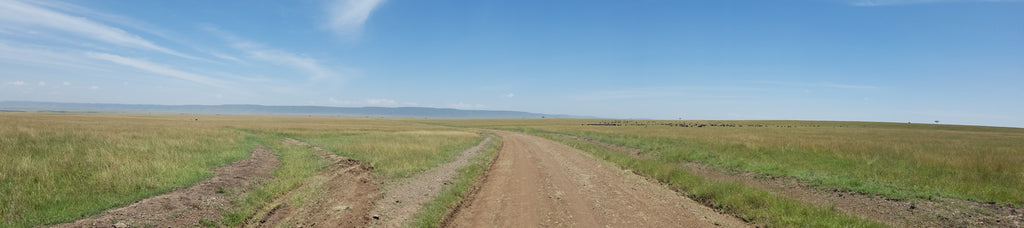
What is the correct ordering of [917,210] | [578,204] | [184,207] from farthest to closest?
[917,210], [578,204], [184,207]

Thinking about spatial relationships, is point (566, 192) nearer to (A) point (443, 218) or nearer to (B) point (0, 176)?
(A) point (443, 218)

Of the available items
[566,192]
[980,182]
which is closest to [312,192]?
[566,192]

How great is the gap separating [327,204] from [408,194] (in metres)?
1.94

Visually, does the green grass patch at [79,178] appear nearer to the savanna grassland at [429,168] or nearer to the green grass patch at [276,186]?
the savanna grassland at [429,168]

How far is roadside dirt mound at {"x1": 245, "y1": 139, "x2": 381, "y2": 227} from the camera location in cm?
816

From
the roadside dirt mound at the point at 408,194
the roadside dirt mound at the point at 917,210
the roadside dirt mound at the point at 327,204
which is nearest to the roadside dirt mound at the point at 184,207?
the roadside dirt mound at the point at 327,204

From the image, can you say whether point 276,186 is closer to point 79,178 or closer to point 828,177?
point 79,178

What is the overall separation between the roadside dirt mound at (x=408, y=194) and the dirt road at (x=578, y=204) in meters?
1.09

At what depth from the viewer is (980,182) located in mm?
13203

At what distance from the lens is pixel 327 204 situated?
976 cm

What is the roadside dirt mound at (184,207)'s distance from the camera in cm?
772

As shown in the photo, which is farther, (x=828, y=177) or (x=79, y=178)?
(x=828, y=177)

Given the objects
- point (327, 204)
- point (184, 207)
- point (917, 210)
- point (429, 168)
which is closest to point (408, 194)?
point (327, 204)

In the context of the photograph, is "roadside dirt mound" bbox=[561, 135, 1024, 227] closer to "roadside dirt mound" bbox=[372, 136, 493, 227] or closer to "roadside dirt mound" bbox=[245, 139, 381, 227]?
"roadside dirt mound" bbox=[372, 136, 493, 227]
